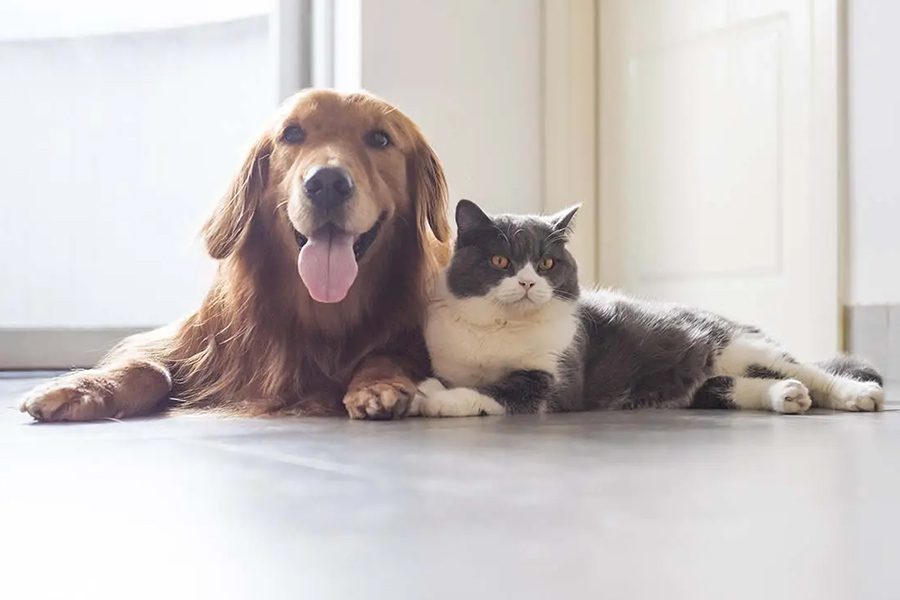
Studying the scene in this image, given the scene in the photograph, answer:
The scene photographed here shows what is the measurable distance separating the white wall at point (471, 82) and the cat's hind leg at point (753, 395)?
1425 millimetres

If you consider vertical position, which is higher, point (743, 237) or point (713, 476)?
point (743, 237)

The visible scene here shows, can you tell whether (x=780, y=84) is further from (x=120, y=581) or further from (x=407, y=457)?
(x=120, y=581)

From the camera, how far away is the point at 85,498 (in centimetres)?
87

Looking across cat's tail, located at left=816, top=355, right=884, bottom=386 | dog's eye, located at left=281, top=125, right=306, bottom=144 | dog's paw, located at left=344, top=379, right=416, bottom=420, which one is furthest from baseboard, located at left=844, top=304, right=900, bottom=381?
dog's eye, located at left=281, top=125, right=306, bottom=144

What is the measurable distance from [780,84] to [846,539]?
220 cm

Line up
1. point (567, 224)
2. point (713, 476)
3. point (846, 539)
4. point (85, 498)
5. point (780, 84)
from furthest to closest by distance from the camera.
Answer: point (780, 84), point (567, 224), point (713, 476), point (85, 498), point (846, 539)

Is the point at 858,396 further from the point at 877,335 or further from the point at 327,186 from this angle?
the point at 327,186

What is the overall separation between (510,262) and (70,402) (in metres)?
0.78

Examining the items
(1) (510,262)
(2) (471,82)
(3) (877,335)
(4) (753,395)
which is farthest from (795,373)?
(2) (471,82)

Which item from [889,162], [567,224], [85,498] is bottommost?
[85,498]

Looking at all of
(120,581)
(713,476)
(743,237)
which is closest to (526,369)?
(713,476)

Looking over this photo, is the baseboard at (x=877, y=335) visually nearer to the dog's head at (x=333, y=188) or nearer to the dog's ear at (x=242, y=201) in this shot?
the dog's head at (x=333, y=188)

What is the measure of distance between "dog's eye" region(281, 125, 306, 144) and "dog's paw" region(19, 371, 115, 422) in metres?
0.52

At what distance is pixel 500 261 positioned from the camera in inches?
68.6
